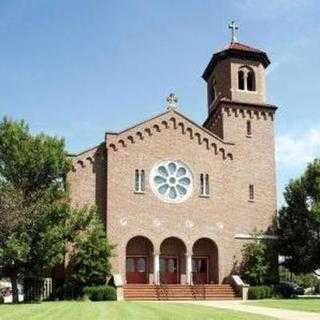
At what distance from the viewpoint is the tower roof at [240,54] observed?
158 feet

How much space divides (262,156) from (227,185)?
13.2 feet

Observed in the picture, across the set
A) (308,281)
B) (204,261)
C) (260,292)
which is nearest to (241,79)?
(204,261)

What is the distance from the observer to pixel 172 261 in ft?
143

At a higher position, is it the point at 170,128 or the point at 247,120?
Result: the point at 247,120

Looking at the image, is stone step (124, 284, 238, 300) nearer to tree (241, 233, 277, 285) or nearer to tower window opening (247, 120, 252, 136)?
tree (241, 233, 277, 285)

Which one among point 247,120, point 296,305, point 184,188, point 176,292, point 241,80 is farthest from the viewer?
point 241,80

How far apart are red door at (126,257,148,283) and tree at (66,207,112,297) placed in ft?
10.8

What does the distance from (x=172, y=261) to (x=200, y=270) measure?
2127mm

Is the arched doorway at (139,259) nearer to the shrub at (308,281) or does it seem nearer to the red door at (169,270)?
the red door at (169,270)

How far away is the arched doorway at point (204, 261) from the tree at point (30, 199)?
1091cm

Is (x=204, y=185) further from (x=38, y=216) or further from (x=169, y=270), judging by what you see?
(x=38, y=216)

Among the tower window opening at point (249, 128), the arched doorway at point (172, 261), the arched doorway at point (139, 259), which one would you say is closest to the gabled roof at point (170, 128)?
the tower window opening at point (249, 128)

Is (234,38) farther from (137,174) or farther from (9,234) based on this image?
(9,234)

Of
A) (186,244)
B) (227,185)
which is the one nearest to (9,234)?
(186,244)
